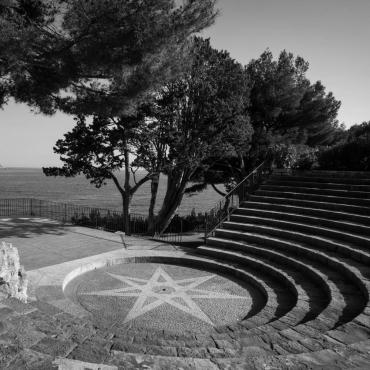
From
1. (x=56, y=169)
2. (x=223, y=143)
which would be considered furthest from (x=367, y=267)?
(x=56, y=169)

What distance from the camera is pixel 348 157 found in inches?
591

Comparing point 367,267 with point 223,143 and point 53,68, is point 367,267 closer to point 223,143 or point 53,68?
point 53,68

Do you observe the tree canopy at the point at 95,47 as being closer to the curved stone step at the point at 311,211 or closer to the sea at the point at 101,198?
the curved stone step at the point at 311,211

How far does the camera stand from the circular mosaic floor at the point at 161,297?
22.0 feet

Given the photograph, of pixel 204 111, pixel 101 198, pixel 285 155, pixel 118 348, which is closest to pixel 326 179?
pixel 285 155

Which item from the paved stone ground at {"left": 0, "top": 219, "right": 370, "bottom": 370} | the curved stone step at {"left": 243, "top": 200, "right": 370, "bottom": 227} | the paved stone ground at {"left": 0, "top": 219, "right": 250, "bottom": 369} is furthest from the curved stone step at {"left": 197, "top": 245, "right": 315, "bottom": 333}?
the curved stone step at {"left": 243, "top": 200, "right": 370, "bottom": 227}

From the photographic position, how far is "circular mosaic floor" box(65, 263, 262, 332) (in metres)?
6.71

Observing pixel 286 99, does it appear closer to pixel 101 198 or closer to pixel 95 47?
pixel 95 47

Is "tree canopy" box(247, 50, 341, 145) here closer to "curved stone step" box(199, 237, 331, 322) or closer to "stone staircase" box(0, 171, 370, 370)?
"stone staircase" box(0, 171, 370, 370)

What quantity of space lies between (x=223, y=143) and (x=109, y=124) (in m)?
6.31

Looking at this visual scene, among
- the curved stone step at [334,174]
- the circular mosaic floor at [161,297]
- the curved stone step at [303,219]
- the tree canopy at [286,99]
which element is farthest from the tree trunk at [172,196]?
the circular mosaic floor at [161,297]

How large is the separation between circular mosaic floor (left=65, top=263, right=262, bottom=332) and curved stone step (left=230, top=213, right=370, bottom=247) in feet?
Result: 9.88

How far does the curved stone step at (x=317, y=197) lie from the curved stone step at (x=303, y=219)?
3.51ft

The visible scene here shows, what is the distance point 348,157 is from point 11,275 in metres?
14.3
